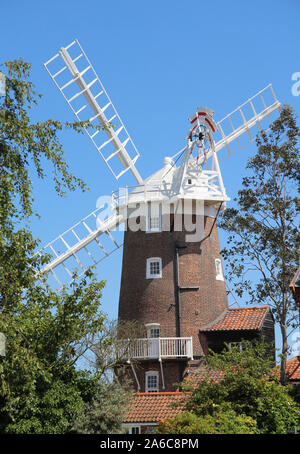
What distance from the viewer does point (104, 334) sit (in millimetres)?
35938

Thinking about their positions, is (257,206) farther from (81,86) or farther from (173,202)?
(81,86)

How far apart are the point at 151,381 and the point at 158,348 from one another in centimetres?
203

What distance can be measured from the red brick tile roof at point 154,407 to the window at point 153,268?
30.8ft

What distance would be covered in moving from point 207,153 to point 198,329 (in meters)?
10.7

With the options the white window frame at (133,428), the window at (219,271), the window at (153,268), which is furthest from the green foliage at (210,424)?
the window at (219,271)

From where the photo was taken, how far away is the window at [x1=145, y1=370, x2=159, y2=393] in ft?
118

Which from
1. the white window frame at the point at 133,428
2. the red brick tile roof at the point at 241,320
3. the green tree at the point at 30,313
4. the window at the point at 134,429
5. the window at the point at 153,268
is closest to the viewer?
the green tree at the point at 30,313

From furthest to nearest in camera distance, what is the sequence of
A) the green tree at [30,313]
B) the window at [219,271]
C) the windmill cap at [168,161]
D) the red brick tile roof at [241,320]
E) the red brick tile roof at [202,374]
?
1. the windmill cap at [168,161]
2. the window at [219,271]
3. the red brick tile roof at [241,320]
4. the red brick tile roof at [202,374]
5. the green tree at [30,313]

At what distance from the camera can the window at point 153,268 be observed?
38031 millimetres

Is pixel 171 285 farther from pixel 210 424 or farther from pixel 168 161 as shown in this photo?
→ pixel 210 424

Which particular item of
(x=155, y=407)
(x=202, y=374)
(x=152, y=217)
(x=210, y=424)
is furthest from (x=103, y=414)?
(x=152, y=217)

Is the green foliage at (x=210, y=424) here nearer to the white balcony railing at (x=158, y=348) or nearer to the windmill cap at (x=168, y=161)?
the white balcony railing at (x=158, y=348)

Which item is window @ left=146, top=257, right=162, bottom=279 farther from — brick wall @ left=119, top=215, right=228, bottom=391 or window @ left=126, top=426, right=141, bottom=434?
window @ left=126, top=426, right=141, bottom=434
